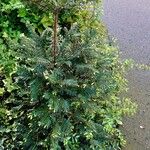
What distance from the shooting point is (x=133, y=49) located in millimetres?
5871

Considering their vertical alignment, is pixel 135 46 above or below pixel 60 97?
below

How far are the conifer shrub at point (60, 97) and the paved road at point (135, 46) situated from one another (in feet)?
1.94

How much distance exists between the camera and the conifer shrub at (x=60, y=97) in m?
3.34

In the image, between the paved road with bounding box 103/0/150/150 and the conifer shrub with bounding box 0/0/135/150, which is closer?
the conifer shrub with bounding box 0/0/135/150

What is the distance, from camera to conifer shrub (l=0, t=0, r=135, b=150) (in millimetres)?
3344

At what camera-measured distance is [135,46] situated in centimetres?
596

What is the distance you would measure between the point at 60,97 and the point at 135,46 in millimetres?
2793

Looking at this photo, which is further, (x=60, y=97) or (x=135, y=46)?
(x=135, y=46)

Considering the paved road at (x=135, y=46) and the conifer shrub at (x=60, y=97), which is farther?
the paved road at (x=135, y=46)

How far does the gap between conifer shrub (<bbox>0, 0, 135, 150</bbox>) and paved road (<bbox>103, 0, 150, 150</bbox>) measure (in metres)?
0.59

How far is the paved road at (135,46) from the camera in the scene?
4.35 m

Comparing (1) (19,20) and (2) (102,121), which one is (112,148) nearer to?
(2) (102,121)

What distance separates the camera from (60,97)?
3.37 meters

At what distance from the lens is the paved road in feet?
14.3
